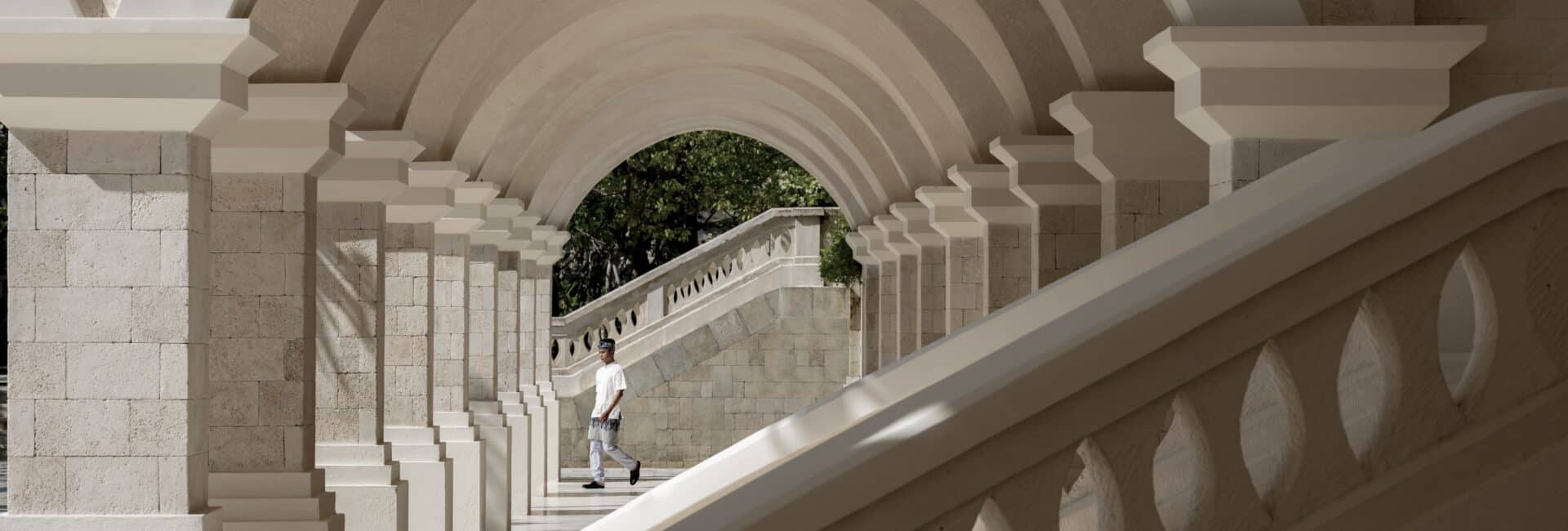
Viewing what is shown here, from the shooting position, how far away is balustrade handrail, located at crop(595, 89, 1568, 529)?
1.86m

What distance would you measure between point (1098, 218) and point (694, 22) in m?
4.96

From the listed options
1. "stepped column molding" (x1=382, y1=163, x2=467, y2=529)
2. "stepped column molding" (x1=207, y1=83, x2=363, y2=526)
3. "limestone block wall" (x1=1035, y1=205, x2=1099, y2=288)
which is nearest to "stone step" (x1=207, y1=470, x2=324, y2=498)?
"stepped column molding" (x1=207, y1=83, x2=363, y2=526)

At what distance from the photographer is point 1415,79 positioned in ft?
17.2

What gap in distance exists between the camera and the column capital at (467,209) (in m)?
12.2

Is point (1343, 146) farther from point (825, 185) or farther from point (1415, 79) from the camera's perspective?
point (825, 185)

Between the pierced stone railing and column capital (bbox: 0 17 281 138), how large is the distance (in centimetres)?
1707

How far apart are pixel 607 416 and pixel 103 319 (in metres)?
11.3

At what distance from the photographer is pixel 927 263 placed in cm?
1556

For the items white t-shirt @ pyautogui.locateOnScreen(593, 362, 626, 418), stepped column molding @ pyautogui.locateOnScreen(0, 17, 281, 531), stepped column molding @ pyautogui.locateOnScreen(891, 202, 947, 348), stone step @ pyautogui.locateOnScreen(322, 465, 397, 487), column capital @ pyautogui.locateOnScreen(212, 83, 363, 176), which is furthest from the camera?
white t-shirt @ pyautogui.locateOnScreen(593, 362, 626, 418)

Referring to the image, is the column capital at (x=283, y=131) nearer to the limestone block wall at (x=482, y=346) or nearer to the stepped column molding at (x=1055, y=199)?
the stepped column molding at (x=1055, y=199)

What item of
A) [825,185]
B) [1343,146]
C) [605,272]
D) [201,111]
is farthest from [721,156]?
[1343,146]

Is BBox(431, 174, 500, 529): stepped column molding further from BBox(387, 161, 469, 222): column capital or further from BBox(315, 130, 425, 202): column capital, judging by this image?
BBox(315, 130, 425, 202): column capital

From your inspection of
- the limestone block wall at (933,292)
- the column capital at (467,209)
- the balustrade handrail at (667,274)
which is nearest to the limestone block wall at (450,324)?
the column capital at (467,209)

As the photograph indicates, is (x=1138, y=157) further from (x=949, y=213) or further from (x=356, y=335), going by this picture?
(x=949, y=213)
